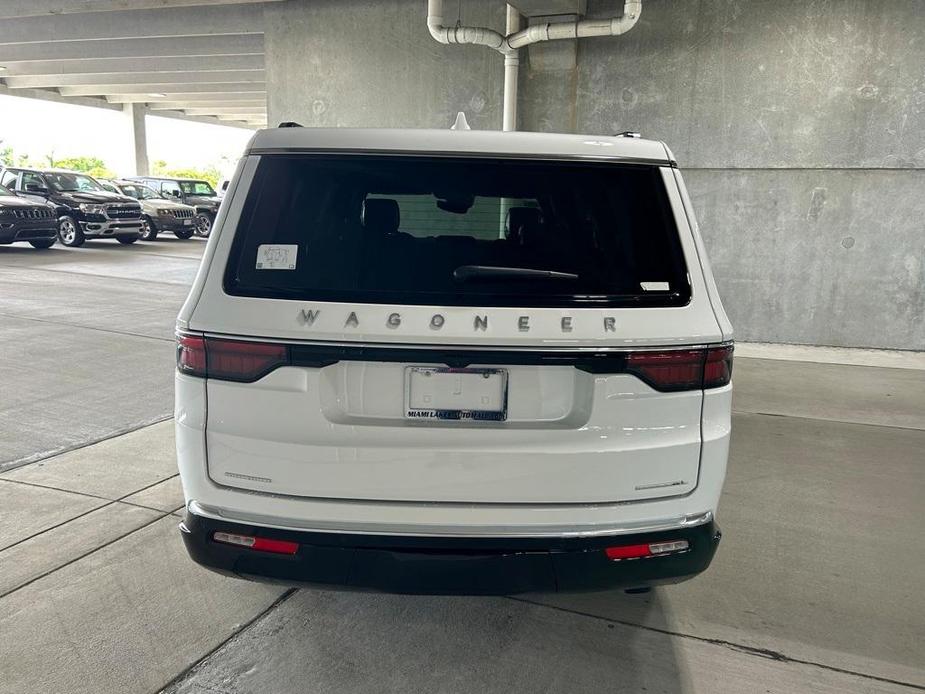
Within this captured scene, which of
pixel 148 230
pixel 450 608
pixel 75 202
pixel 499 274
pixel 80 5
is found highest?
pixel 80 5

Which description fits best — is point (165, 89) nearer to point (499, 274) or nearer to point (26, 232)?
point (26, 232)

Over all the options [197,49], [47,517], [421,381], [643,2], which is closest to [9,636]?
[47,517]

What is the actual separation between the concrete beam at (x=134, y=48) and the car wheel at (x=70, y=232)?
4.26 metres

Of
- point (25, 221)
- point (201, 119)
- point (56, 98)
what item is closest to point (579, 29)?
point (25, 221)

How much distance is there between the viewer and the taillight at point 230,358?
6.90ft

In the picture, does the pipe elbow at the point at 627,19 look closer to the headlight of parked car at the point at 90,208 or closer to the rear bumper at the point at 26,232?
the rear bumper at the point at 26,232

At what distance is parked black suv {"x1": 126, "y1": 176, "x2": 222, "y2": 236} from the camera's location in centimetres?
2256

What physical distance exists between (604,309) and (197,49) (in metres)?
18.2

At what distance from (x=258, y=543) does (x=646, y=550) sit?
1189 mm

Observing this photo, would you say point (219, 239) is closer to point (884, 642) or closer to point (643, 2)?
point (884, 642)

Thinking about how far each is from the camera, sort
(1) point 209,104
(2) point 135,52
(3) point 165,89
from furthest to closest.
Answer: (1) point 209,104 → (3) point 165,89 → (2) point 135,52

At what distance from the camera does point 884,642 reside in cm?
281

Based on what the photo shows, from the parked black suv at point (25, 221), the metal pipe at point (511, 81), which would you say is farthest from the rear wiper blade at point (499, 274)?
the parked black suv at point (25, 221)

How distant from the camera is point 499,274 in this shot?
2.16 metres
